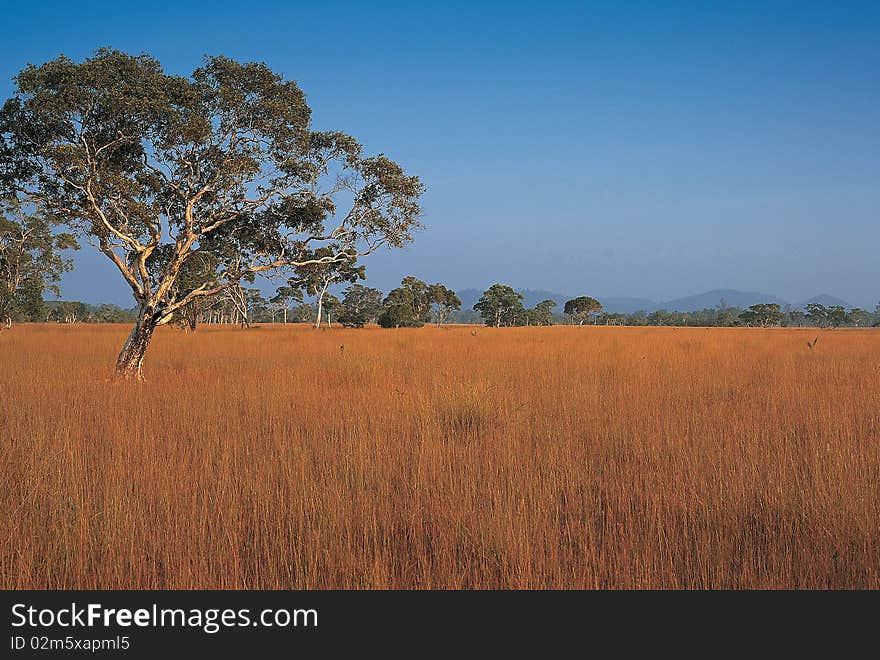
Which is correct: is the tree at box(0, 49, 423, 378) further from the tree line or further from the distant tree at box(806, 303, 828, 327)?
the distant tree at box(806, 303, 828, 327)

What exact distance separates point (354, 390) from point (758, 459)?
642 centimetres

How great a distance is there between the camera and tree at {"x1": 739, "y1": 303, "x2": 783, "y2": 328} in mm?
110000

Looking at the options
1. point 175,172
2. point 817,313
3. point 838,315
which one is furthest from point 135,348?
point 817,313

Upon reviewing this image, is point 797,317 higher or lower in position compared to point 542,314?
lower

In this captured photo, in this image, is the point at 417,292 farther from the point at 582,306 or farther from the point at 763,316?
the point at 763,316

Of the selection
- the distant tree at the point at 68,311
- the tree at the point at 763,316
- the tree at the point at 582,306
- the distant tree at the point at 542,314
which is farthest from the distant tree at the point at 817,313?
the distant tree at the point at 68,311

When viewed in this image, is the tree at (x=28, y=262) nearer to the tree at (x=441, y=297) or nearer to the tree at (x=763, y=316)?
the tree at (x=441, y=297)

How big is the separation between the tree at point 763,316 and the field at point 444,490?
11948 cm

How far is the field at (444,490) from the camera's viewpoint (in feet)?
9.77

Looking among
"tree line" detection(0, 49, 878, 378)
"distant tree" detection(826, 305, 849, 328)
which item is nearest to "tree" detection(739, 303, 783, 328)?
"distant tree" detection(826, 305, 849, 328)

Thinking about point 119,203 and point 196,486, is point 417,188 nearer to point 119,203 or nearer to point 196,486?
point 119,203

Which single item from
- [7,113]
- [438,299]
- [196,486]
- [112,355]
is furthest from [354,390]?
[438,299]

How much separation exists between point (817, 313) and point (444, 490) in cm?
14618

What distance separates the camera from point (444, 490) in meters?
4.02
